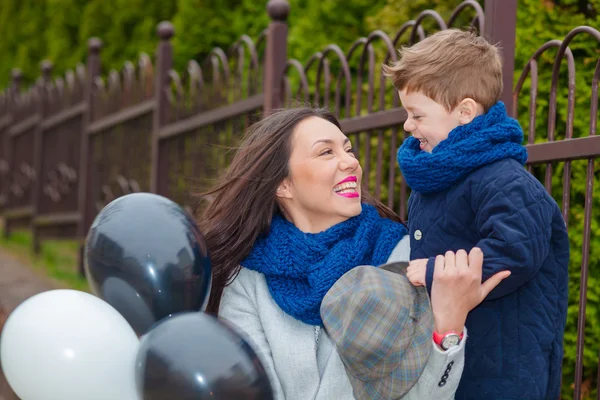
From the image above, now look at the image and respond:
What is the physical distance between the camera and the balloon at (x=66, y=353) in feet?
6.36

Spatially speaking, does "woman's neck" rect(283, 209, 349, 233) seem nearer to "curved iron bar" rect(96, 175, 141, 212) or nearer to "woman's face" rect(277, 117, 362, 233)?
"woman's face" rect(277, 117, 362, 233)

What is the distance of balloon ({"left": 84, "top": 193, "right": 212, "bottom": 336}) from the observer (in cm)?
212

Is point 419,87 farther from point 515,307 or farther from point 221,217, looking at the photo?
point 221,217

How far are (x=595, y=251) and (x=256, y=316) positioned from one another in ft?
3.70

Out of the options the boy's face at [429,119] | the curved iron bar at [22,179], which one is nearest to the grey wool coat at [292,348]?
the boy's face at [429,119]

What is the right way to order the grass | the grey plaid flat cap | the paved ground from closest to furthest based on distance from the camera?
the grey plaid flat cap < the paved ground < the grass

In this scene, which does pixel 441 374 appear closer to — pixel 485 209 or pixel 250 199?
pixel 485 209

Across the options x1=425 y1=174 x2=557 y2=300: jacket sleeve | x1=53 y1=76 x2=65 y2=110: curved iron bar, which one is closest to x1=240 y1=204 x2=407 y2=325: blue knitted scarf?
x1=425 y1=174 x2=557 y2=300: jacket sleeve

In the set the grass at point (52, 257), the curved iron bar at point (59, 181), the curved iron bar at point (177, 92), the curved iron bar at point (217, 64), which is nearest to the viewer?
the curved iron bar at point (217, 64)

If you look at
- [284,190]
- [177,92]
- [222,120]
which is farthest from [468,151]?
[177,92]

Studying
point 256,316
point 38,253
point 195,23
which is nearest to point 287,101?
point 256,316

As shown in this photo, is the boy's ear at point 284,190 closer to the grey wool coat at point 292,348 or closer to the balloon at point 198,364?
the grey wool coat at point 292,348

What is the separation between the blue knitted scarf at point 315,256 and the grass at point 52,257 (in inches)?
170

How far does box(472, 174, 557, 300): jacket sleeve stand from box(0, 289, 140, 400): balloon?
32.2 inches
